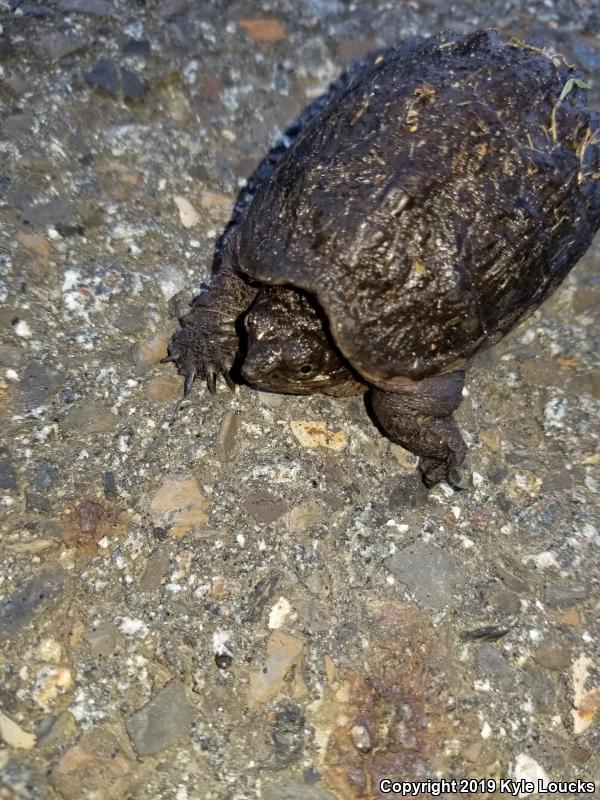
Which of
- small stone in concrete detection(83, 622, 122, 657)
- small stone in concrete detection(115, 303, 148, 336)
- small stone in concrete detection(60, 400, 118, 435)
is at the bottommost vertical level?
small stone in concrete detection(83, 622, 122, 657)

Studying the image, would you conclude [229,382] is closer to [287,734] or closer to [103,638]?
[103,638]

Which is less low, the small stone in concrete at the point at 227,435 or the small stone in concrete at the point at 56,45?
the small stone in concrete at the point at 56,45

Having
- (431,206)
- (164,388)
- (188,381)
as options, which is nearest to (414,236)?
(431,206)

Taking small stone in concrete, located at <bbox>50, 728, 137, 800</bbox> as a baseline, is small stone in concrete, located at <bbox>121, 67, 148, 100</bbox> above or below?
above

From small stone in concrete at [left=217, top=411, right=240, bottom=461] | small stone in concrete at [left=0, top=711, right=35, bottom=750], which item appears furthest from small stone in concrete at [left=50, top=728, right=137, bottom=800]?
small stone in concrete at [left=217, top=411, right=240, bottom=461]

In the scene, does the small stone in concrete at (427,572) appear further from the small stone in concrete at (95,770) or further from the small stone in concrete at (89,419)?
the small stone in concrete at (89,419)

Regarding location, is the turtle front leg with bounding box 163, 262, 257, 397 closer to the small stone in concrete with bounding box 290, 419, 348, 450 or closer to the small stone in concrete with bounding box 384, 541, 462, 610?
the small stone in concrete with bounding box 290, 419, 348, 450

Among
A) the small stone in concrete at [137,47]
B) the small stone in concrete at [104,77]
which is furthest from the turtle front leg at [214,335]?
the small stone in concrete at [137,47]
